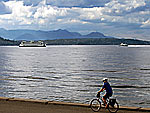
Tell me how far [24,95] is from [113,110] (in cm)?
1689

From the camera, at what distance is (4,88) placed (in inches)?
1373

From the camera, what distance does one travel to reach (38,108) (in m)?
15.8

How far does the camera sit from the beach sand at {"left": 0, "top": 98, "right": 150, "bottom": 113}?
49.6 feet

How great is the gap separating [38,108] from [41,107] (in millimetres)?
295

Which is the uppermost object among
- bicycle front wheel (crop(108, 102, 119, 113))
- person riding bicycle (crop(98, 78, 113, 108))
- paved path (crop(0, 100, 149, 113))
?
person riding bicycle (crop(98, 78, 113, 108))

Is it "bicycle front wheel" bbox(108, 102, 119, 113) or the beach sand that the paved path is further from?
"bicycle front wheel" bbox(108, 102, 119, 113)

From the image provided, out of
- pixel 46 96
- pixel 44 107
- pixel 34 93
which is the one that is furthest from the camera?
pixel 34 93

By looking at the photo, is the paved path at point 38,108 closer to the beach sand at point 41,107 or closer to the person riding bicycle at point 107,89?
the beach sand at point 41,107

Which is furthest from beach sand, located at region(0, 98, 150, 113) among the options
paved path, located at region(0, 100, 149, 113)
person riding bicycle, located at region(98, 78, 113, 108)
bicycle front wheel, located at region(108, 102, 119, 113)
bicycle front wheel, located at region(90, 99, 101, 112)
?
person riding bicycle, located at region(98, 78, 113, 108)

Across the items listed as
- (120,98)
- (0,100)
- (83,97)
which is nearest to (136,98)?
(120,98)

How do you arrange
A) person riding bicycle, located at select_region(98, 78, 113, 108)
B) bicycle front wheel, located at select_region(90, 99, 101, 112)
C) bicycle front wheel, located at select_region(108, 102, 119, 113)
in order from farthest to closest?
bicycle front wheel, located at select_region(90, 99, 101, 112) < bicycle front wheel, located at select_region(108, 102, 119, 113) < person riding bicycle, located at select_region(98, 78, 113, 108)

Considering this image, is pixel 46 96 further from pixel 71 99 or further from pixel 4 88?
pixel 4 88

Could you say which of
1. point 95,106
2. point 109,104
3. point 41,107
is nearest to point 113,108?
point 109,104

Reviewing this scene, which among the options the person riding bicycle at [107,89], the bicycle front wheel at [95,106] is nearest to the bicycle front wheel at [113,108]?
the person riding bicycle at [107,89]
